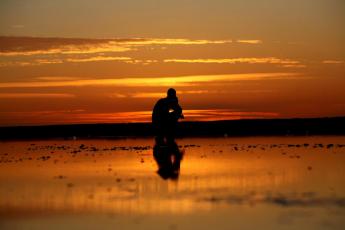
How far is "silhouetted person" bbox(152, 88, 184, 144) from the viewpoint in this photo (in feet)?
91.1

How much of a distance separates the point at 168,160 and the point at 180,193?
22.9 ft

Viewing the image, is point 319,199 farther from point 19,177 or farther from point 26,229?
point 19,177

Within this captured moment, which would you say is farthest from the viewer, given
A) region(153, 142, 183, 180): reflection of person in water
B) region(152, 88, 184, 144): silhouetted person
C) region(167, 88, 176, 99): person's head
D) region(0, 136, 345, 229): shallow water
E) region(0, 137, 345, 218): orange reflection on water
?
region(167, 88, 176, 99): person's head

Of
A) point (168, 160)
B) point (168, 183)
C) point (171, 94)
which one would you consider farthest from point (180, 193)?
point (171, 94)

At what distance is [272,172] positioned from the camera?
15188 mm

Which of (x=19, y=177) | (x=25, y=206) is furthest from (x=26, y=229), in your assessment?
(x=19, y=177)

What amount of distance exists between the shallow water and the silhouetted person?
319 inches

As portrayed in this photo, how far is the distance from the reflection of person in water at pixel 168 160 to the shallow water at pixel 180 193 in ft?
0.54

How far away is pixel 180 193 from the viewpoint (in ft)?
40.3

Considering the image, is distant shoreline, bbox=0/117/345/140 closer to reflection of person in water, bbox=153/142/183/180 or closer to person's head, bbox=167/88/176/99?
person's head, bbox=167/88/176/99

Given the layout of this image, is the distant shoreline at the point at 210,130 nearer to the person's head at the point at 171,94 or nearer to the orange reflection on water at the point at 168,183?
the person's head at the point at 171,94

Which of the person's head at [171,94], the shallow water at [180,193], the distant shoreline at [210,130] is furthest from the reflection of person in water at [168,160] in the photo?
the distant shoreline at [210,130]

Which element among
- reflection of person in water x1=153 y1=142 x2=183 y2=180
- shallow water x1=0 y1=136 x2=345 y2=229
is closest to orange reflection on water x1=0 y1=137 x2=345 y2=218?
shallow water x1=0 y1=136 x2=345 y2=229

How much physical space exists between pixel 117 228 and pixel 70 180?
553cm
